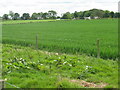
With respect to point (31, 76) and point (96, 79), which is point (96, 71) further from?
point (31, 76)

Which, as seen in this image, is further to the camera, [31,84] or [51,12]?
[51,12]

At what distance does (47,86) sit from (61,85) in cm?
36

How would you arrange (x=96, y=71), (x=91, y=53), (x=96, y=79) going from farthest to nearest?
1. (x=91, y=53)
2. (x=96, y=71)
3. (x=96, y=79)

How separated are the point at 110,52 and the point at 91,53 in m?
1.01

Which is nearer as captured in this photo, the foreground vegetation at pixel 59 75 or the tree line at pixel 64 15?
the foreground vegetation at pixel 59 75

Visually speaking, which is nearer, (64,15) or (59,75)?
(59,75)

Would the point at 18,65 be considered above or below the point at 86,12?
below

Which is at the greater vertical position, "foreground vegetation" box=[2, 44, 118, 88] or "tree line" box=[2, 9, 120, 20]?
"tree line" box=[2, 9, 120, 20]

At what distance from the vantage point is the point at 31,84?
5445 mm

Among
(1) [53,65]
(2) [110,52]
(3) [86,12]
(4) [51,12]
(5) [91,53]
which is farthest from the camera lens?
(4) [51,12]

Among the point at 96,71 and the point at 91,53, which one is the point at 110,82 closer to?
the point at 96,71

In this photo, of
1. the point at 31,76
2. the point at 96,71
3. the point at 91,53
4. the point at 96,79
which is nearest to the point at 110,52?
the point at 91,53

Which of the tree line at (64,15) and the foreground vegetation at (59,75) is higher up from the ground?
the tree line at (64,15)

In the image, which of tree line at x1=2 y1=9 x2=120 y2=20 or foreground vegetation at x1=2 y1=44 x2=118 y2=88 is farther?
tree line at x1=2 y1=9 x2=120 y2=20
